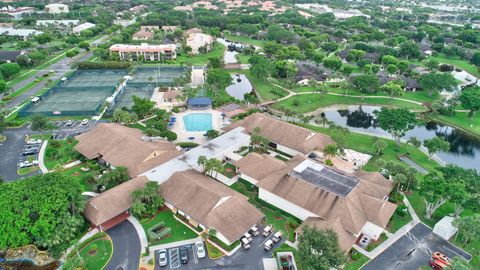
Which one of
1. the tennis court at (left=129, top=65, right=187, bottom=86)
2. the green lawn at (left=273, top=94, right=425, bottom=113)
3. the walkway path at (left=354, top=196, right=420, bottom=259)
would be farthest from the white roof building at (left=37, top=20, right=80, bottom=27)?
the walkway path at (left=354, top=196, right=420, bottom=259)

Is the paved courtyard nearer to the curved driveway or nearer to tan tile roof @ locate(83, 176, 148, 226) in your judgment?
the curved driveway

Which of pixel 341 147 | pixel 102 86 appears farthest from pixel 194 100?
pixel 341 147

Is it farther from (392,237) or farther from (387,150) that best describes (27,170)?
(387,150)

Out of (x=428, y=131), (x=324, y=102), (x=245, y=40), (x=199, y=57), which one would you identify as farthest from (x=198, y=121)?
(x=245, y=40)

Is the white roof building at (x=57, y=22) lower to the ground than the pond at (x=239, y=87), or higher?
higher

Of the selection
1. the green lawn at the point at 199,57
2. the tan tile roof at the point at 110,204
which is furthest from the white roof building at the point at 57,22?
the tan tile roof at the point at 110,204

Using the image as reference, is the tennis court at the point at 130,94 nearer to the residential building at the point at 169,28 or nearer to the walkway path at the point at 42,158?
the walkway path at the point at 42,158
